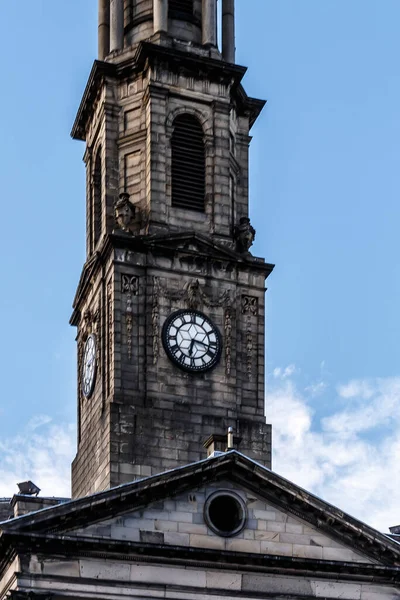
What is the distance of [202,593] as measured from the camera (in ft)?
166

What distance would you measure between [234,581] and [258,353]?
1215cm

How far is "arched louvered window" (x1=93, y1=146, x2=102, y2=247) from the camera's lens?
63531 mm

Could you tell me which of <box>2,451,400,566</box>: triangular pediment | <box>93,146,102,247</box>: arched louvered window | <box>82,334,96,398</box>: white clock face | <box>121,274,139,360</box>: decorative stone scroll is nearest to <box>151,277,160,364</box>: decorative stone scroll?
<box>121,274,139,360</box>: decorative stone scroll

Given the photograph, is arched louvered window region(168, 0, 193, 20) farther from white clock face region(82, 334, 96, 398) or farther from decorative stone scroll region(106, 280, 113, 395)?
white clock face region(82, 334, 96, 398)

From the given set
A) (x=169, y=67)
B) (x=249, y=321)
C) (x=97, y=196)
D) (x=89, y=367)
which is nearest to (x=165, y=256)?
(x=249, y=321)

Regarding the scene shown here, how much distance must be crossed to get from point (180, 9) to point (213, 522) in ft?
73.8

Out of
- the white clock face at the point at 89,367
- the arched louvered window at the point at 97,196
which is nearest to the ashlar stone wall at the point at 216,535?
the white clock face at the point at 89,367

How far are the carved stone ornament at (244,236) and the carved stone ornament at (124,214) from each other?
4.12 m

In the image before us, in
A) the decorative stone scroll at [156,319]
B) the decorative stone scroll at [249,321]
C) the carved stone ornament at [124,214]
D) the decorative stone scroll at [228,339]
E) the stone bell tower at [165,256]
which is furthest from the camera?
the decorative stone scroll at [249,321]

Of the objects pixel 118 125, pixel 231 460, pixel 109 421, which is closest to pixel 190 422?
pixel 109 421

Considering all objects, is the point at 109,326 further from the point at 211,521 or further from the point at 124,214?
the point at 211,521

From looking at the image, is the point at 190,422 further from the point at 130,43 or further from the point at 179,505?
the point at 130,43

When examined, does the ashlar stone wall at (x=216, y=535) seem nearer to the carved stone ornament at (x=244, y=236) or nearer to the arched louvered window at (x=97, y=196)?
the carved stone ornament at (x=244, y=236)

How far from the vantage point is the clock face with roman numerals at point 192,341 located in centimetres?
5953
